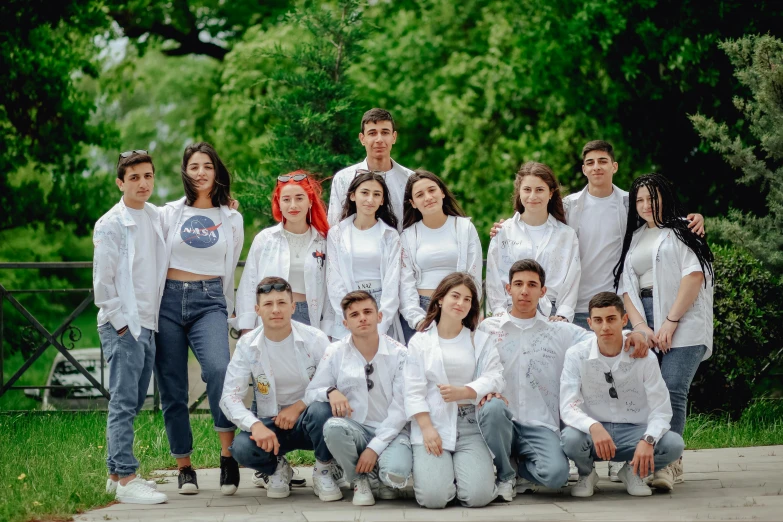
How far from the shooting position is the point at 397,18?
58.6 feet

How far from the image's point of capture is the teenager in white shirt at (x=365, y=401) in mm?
5293

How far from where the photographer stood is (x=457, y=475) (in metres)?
5.26

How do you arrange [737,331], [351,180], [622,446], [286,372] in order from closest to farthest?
[622,446]
[286,372]
[351,180]
[737,331]

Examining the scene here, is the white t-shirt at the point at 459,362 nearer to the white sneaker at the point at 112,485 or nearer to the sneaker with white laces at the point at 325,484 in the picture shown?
the sneaker with white laces at the point at 325,484

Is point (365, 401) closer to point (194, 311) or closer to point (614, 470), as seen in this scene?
point (194, 311)

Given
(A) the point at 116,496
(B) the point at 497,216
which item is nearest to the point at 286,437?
(A) the point at 116,496

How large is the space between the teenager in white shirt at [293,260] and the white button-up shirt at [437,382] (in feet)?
2.58

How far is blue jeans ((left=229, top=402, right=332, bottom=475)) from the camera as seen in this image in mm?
5422

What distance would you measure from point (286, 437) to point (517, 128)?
1057cm

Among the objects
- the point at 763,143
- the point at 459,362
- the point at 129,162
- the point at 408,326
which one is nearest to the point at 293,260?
the point at 408,326

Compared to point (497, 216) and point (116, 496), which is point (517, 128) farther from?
point (116, 496)

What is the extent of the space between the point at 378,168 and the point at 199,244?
1.33m

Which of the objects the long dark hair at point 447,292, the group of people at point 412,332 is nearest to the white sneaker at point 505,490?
the group of people at point 412,332

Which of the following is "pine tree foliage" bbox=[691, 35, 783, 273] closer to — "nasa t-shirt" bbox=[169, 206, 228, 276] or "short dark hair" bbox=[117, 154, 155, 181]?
"nasa t-shirt" bbox=[169, 206, 228, 276]
